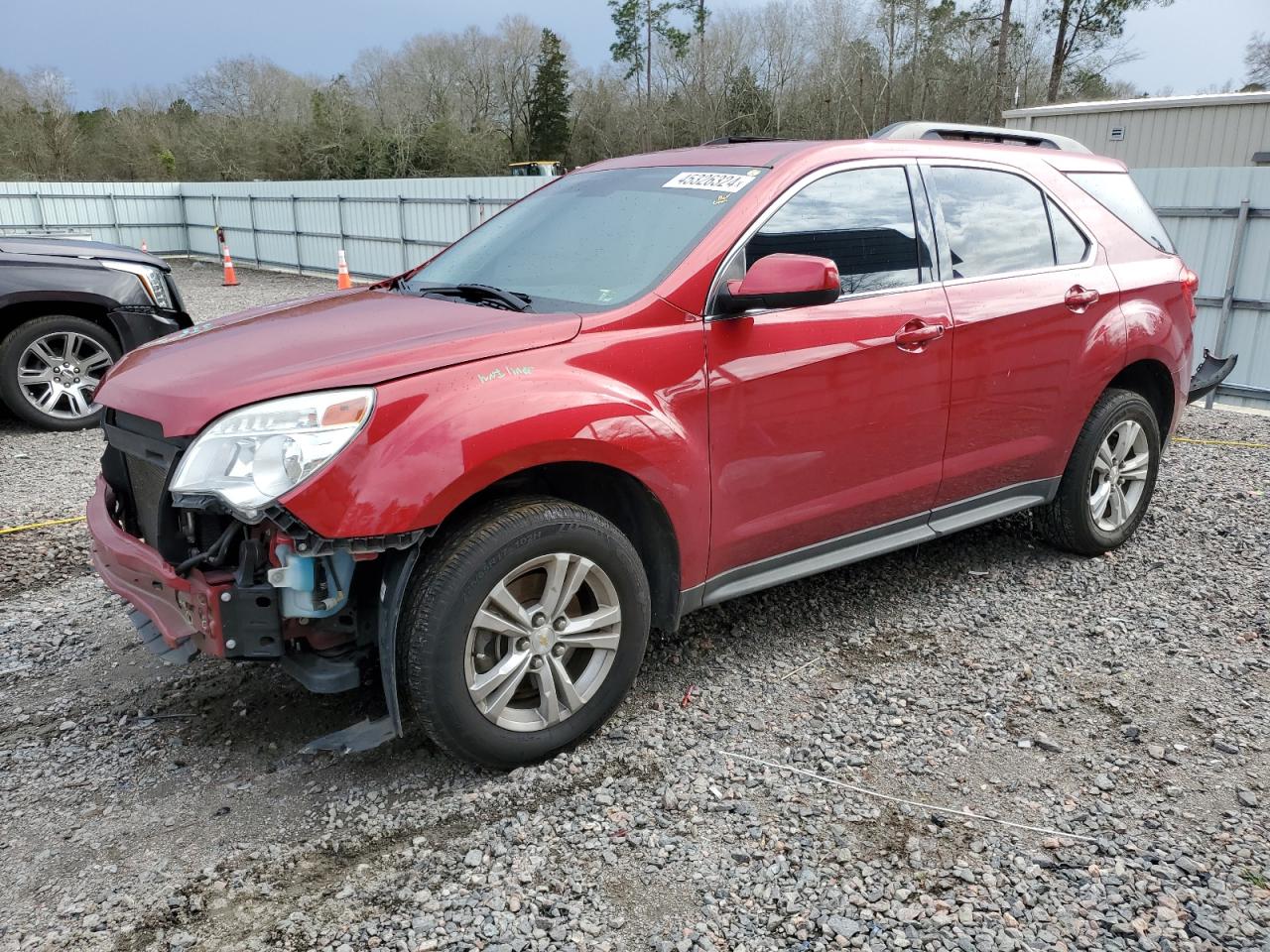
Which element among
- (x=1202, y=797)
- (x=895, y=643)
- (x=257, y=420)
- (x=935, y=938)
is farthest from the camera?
(x=895, y=643)

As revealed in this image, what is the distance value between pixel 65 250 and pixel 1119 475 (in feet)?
23.9

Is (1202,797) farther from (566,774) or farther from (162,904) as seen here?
(162,904)

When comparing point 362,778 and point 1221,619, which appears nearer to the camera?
point 362,778

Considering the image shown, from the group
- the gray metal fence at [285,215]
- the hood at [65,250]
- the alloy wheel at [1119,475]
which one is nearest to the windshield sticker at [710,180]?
the alloy wheel at [1119,475]

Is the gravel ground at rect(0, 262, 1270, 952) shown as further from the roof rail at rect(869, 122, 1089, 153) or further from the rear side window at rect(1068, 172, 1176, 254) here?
the roof rail at rect(869, 122, 1089, 153)

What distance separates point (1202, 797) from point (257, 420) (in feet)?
9.52

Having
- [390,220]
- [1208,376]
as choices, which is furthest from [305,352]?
[390,220]

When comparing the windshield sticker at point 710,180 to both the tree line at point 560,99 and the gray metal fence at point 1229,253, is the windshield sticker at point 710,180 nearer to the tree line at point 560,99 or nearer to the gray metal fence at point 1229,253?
the gray metal fence at point 1229,253

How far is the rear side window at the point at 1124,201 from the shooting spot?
4.60m

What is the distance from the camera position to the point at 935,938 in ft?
7.77

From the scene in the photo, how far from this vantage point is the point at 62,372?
7.43 m

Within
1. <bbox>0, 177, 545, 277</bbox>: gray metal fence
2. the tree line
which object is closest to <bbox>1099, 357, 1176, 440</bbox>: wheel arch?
<bbox>0, 177, 545, 277</bbox>: gray metal fence

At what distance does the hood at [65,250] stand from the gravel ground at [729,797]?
3.94m

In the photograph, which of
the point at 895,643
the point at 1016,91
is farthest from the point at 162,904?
the point at 1016,91
